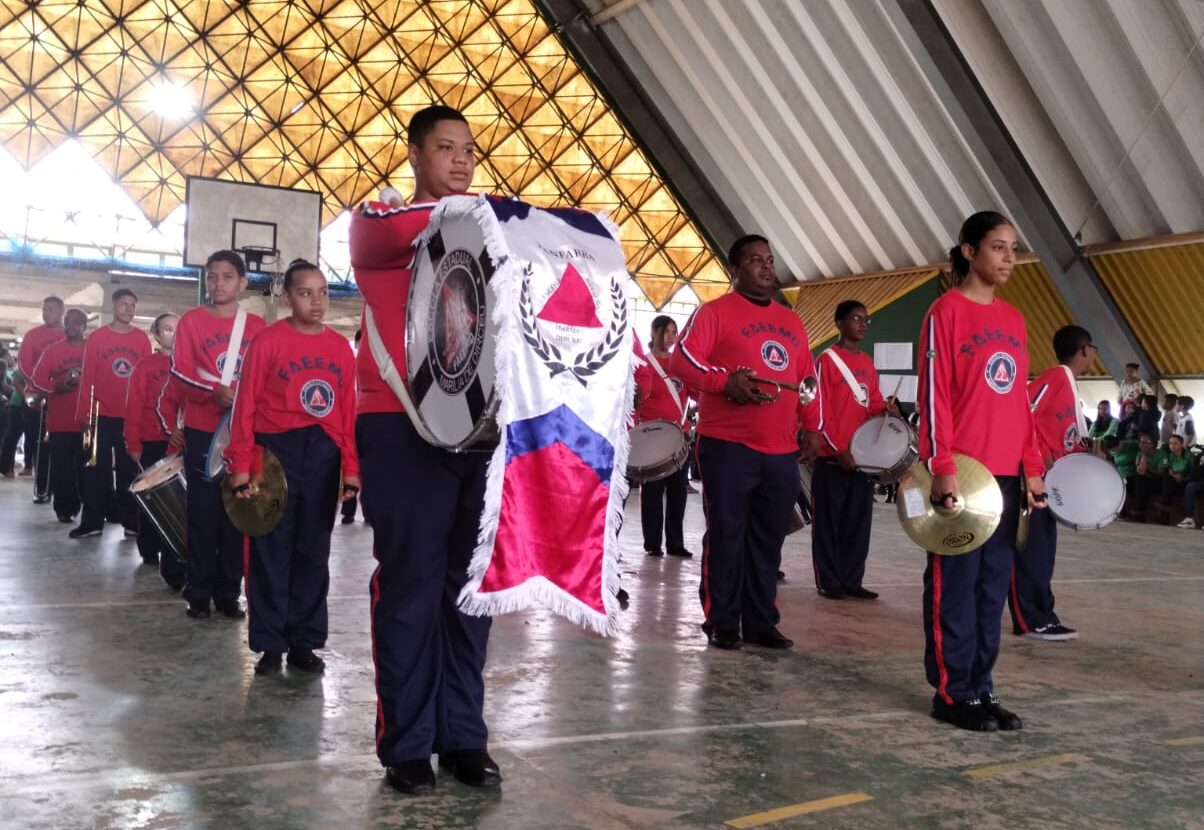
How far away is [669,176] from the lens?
27.4 metres

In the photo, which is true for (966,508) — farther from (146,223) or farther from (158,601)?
(146,223)

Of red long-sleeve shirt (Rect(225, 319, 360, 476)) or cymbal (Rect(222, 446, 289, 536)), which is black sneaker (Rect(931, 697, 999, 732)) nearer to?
red long-sleeve shirt (Rect(225, 319, 360, 476))

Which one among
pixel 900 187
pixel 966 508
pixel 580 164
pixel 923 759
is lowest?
pixel 923 759

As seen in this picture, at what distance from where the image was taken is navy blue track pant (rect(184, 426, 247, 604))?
19.6ft

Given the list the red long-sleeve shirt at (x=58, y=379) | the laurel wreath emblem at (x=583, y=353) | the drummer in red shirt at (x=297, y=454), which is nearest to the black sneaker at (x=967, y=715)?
the laurel wreath emblem at (x=583, y=353)

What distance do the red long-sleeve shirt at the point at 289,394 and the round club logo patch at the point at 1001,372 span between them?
2.59 metres

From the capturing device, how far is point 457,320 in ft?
10.4

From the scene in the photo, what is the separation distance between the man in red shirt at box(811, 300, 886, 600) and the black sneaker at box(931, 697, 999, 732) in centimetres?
326

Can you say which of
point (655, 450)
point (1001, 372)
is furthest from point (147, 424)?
point (1001, 372)

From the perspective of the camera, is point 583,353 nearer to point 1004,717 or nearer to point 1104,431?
point 1004,717

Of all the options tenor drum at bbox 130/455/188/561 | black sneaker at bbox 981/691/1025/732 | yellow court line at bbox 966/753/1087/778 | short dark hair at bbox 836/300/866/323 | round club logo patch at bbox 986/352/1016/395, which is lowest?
yellow court line at bbox 966/753/1087/778

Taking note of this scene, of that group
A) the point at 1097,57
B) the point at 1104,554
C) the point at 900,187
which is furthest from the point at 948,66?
the point at 1104,554

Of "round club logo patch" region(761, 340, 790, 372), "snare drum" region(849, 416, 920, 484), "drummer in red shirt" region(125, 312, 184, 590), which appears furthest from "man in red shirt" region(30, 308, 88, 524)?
"round club logo patch" region(761, 340, 790, 372)

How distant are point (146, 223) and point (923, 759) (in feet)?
99.6
